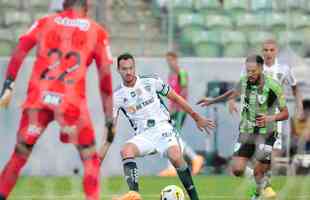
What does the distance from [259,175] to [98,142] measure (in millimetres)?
5675

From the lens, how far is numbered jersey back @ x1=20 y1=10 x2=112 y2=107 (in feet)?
32.0

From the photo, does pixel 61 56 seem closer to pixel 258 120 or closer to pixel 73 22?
pixel 73 22

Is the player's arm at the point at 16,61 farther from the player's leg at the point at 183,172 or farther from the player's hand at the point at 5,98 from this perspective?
the player's leg at the point at 183,172

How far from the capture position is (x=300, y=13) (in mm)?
20016

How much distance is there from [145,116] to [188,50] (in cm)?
709

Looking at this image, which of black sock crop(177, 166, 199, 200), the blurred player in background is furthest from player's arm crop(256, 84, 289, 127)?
the blurred player in background

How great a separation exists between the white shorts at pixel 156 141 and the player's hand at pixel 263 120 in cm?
125

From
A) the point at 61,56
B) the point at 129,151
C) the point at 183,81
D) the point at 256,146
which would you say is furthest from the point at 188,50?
the point at 61,56

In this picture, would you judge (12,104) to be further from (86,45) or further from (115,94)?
(86,45)

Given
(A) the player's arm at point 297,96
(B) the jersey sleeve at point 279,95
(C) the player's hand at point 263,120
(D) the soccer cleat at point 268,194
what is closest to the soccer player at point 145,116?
(C) the player's hand at point 263,120

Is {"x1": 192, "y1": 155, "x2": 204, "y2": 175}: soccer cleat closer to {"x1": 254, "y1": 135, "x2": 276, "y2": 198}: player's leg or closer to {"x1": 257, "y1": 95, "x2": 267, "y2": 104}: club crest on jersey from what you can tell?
{"x1": 254, "y1": 135, "x2": 276, "y2": 198}: player's leg

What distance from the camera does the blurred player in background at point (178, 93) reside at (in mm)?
18281

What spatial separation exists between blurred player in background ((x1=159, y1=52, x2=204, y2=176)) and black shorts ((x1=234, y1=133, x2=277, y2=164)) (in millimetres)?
4597

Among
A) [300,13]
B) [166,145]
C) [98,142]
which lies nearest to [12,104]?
[98,142]
